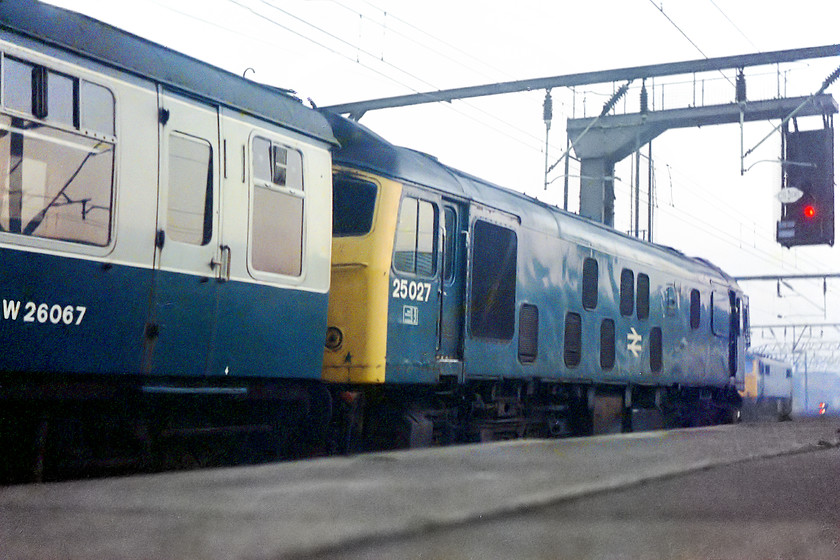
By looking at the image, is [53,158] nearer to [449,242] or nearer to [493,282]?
[449,242]

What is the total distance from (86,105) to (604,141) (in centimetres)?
2172

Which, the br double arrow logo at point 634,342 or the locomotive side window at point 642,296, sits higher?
the locomotive side window at point 642,296

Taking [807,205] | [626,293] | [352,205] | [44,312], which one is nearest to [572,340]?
[626,293]

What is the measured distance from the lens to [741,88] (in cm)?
2248

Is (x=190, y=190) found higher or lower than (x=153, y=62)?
lower

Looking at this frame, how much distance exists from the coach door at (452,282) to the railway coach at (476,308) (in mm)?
17

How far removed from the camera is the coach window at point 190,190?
7.46m

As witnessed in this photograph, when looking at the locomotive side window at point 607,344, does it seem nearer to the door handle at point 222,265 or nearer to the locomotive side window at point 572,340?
the locomotive side window at point 572,340

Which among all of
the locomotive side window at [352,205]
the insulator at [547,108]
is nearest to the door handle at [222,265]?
the locomotive side window at [352,205]

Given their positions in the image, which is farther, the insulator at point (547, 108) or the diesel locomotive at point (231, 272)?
the insulator at point (547, 108)

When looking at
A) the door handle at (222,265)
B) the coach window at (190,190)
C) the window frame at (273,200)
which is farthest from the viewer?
the window frame at (273,200)

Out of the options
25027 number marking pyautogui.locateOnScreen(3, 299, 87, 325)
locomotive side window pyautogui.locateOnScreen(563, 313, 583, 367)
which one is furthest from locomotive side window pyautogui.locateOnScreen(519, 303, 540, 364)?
25027 number marking pyautogui.locateOnScreen(3, 299, 87, 325)

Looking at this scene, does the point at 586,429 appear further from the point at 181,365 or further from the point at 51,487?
the point at 51,487

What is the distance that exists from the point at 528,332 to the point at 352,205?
11.3 ft
